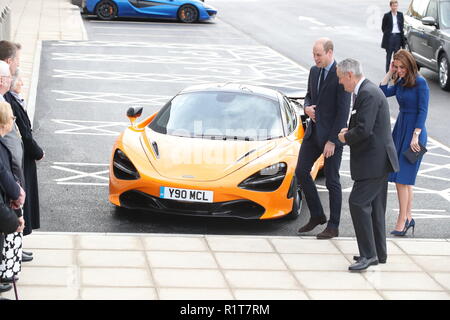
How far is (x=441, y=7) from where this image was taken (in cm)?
1947

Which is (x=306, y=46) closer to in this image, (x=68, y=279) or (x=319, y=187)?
(x=319, y=187)

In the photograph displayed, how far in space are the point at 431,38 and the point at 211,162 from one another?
37.2 feet

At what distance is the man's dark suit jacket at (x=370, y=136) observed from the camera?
303 inches

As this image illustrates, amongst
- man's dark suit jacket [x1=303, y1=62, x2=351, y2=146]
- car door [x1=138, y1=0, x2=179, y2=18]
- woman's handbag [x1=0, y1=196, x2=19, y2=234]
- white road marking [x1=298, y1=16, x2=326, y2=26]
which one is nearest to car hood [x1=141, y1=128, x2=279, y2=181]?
man's dark suit jacket [x1=303, y1=62, x2=351, y2=146]

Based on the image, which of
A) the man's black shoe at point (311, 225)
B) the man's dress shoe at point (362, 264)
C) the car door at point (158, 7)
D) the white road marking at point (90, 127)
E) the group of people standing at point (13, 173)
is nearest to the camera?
the group of people standing at point (13, 173)

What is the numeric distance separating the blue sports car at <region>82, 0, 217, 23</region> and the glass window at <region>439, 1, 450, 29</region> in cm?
1191

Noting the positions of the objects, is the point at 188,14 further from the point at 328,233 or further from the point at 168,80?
the point at 328,233

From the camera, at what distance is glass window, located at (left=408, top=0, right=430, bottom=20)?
20.2 m

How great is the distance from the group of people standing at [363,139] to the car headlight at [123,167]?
1.68 meters

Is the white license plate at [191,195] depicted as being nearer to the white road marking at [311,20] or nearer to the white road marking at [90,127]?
the white road marking at [90,127]

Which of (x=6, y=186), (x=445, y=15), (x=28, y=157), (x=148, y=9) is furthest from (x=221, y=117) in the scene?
(x=148, y=9)

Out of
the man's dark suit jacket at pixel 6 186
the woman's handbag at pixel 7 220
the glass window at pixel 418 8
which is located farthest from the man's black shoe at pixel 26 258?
the glass window at pixel 418 8

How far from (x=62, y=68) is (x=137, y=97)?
3601 mm
